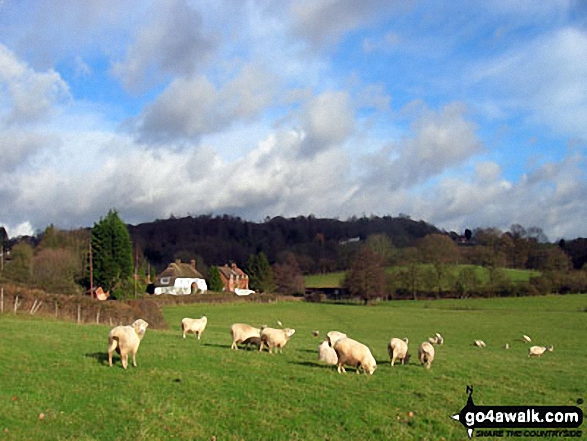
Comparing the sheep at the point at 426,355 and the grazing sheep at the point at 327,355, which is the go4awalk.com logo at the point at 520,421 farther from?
the grazing sheep at the point at 327,355

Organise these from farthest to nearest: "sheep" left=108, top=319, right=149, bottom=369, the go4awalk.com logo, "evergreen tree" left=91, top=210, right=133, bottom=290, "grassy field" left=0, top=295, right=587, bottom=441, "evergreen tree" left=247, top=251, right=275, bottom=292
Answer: "evergreen tree" left=247, top=251, right=275, bottom=292, "evergreen tree" left=91, top=210, right=133, bottom=290, "sheep" left=108, top=319, right=149, bottom=369, the go4awalk.com logo, "grassy field" left=0, top=295, right=587, bottom=441

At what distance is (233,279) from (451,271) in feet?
189

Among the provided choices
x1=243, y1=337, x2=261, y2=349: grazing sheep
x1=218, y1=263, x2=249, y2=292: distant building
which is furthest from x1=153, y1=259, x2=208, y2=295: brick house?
x1=243, y1=337, x2=261, y2=349: grazing sheep

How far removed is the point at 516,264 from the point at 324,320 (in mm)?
94210

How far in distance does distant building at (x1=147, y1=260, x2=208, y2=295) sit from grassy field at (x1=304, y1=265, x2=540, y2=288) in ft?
111

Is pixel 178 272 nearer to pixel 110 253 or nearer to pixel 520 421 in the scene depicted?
pixel 110 253

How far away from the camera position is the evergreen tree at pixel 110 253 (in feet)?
252

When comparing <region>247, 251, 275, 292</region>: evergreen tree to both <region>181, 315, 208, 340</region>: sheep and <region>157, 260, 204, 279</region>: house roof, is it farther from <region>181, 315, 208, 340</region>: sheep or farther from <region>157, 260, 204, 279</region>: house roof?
<region>181, 315, 208, 340</region>: sheep

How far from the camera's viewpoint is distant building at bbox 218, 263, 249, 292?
140875 mm

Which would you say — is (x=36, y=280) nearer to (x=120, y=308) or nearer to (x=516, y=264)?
(x=120, y=308)

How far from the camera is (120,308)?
40.9 meters

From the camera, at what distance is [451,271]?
11544 cm

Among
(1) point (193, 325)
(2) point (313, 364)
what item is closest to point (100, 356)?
(2) point (313, 364)

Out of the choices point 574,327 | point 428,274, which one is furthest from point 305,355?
point 428,274
